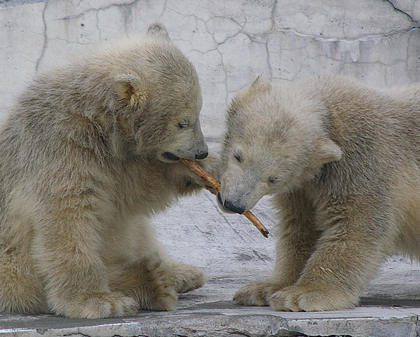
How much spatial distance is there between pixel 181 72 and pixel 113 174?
30.5 inches

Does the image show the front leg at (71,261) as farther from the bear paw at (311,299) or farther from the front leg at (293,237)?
the front leg at (293,237)

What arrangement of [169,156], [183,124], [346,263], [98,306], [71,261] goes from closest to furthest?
1. [98,306]
2. [71,261]
3. [346,263]
4. [183,124]
5. [169,156]

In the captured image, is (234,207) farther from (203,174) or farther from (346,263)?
(346,263)

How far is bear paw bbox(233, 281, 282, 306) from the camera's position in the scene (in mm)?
4418

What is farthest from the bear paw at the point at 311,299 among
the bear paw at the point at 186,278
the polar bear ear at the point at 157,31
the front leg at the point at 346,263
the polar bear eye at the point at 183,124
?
the polar bear ear at the point at 157,31

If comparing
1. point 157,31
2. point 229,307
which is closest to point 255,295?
point 229,307

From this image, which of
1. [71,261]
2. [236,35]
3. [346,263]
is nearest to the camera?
[71,261]

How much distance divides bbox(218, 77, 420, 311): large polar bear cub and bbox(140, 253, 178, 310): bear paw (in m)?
0.49

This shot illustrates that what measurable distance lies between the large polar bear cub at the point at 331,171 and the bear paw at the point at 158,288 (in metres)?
0.49

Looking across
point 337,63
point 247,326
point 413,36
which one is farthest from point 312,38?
point 247,326

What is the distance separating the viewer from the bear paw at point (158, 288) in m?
4.24

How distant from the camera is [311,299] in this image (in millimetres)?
3980

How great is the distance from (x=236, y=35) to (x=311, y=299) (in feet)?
16.3

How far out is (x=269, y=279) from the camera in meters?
4.64
